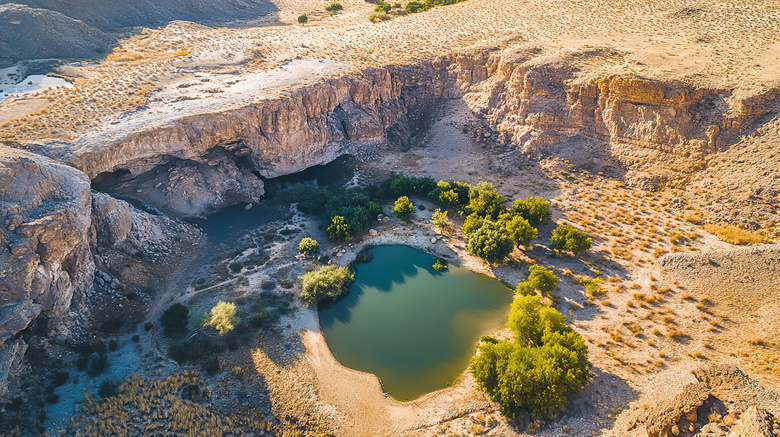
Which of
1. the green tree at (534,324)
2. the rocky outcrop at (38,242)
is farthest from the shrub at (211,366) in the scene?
the green tree at (534,324)

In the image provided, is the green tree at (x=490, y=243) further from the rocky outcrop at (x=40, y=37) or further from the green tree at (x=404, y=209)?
the rocky outcrop at (x=40, y=37)

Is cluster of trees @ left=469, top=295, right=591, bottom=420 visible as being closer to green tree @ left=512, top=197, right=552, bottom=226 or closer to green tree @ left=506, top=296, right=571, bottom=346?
green tree @ left=506, top=296, right=571, bottom=346

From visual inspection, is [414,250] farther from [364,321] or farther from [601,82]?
[601,82]

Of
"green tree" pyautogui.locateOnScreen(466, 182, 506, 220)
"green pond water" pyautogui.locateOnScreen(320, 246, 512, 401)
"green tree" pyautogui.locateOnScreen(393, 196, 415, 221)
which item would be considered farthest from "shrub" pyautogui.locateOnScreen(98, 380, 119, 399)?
"green tree" pyautogui.locateOnScreen(466, 182, 506, 220)

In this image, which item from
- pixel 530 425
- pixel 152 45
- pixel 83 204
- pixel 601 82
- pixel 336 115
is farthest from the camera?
pixel 152 45

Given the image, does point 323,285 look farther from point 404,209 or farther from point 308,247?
point 404,209

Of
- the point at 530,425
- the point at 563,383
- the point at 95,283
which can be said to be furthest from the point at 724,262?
the point at 95,283
